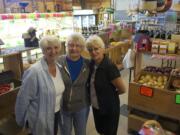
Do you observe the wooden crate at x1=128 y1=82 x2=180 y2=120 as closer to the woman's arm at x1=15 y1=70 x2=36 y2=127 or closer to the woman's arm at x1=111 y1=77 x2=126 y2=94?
the woman's arm at x1=111 y1=77 x2=126 y2=94

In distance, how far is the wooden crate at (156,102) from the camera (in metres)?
2.53

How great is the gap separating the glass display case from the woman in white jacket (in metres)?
1.51

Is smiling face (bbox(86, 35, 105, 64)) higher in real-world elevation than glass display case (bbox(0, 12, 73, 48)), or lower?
lower

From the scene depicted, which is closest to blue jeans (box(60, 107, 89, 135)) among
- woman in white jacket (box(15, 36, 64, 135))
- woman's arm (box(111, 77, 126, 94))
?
woman in white jacket (box(15, 36, 64, 135))

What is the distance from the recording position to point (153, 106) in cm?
269

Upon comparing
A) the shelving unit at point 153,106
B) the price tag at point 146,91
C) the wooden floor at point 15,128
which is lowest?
the wooden floor at point 15,128

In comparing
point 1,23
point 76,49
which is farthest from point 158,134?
point 1,23

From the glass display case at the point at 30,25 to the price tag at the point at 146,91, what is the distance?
1.62 m

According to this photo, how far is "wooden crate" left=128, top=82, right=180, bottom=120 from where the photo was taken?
253 cm

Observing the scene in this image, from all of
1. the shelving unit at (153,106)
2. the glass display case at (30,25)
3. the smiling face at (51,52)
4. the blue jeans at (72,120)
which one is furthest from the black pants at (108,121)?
the glass display case at (30,25)

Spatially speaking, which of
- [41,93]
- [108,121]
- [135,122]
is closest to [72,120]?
[108,121]

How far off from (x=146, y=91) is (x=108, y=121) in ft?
2.50

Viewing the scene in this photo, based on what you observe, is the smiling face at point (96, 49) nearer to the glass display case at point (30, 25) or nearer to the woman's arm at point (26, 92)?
the woman's arm at point (26, 92)

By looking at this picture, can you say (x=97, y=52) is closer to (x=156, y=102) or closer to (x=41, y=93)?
(x=41, y=93)
